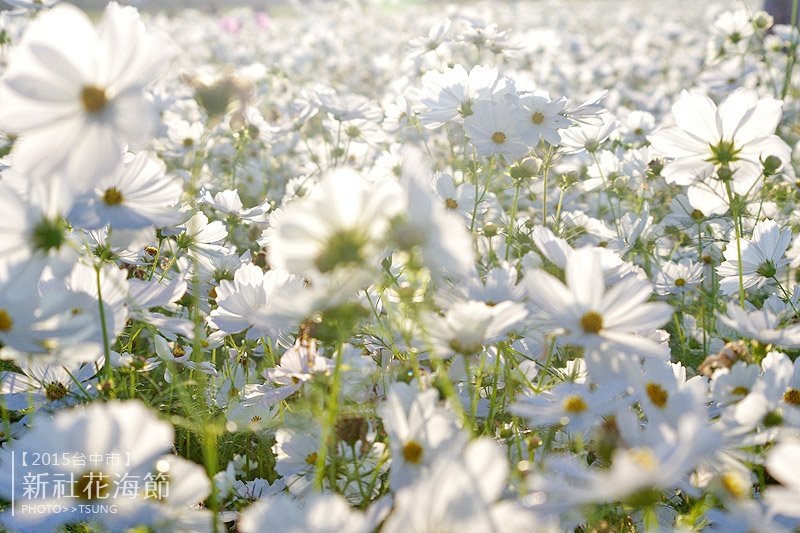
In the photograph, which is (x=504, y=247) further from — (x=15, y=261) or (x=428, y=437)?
(x=15, y=261)

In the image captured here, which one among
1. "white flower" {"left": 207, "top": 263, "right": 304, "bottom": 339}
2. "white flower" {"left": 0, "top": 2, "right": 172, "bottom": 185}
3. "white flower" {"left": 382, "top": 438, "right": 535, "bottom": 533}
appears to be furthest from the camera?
"white flower" {"left": 207, "top": 263, "right": 304, "bottom": 339}

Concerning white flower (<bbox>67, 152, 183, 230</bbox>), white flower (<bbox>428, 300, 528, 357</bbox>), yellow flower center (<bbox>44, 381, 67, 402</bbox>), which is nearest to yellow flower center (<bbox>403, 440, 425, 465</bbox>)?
white flower (<bbox>428, 300, 528, 357</bbox>)

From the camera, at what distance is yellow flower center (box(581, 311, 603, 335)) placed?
2.02 feet

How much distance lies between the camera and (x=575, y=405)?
2.14ft

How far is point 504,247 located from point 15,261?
846mm

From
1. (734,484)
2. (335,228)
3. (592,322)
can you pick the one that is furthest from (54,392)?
(734,484)

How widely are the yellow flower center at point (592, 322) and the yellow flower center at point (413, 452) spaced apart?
172 mm

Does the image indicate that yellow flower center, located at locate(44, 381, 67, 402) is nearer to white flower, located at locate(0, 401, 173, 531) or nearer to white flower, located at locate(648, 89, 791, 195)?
white flower, located at locate(0, 401, 173, 531)

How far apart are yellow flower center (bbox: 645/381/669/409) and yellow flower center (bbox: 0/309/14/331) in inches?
22.0

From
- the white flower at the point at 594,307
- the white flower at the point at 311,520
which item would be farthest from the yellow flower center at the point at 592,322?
the white flower at the point at 311,520

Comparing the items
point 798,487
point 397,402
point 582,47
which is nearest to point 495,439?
point 397,402

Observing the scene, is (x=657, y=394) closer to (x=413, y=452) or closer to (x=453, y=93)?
(x=413, y=452)

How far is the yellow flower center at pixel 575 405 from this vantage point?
2.11 ft

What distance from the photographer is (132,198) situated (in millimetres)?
733
